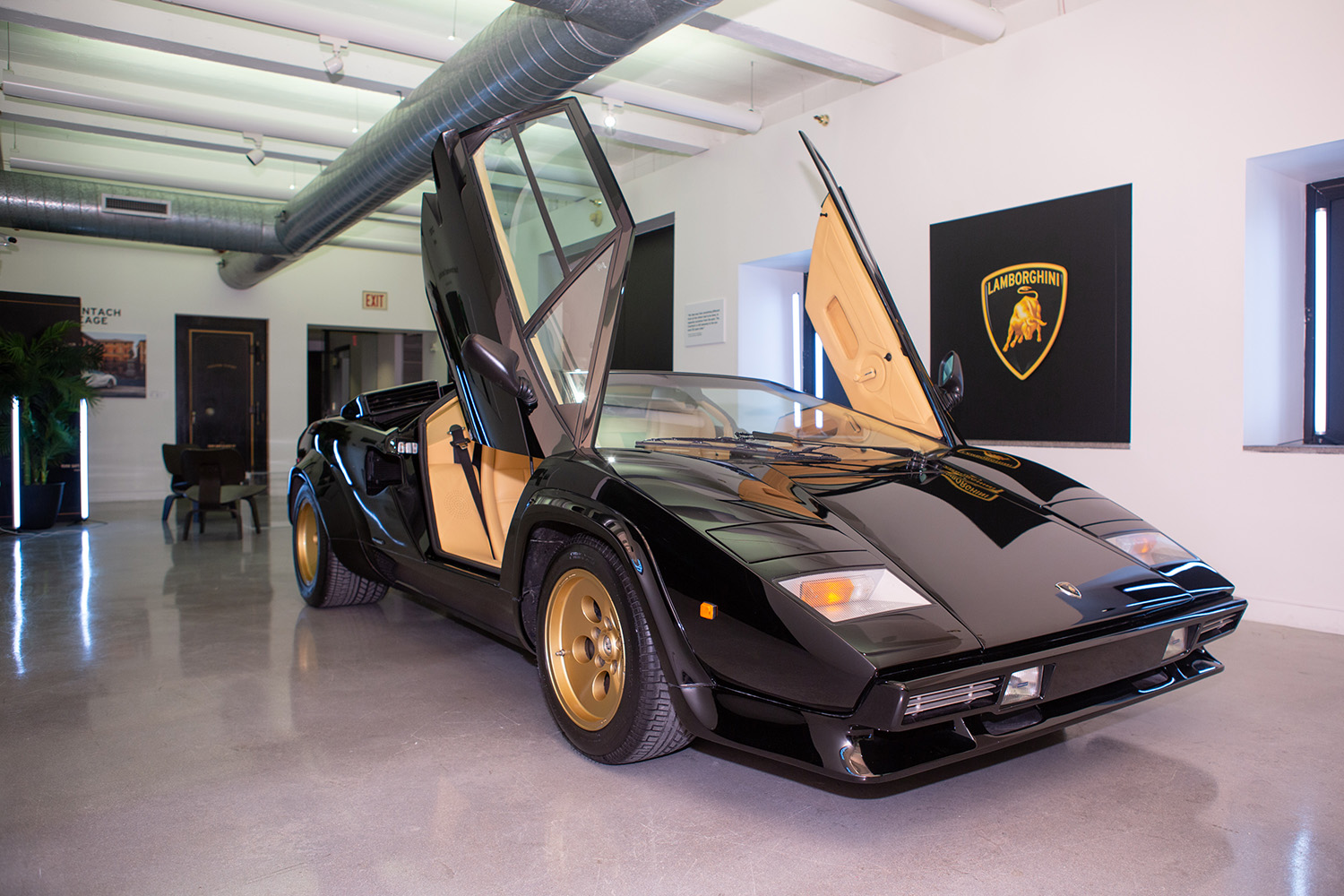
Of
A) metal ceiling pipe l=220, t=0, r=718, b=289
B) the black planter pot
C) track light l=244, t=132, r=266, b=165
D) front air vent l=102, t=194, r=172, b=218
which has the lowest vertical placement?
the black planter pot

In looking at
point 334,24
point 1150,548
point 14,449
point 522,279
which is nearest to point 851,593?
point 1150,548

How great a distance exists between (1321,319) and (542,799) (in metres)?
4.83

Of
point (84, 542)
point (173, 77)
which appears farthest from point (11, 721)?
point (173, 77)

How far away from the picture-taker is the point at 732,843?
1.89 metres

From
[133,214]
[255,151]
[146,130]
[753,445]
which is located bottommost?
[753,445]

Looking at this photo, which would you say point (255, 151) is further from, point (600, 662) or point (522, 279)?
point (600, 662)

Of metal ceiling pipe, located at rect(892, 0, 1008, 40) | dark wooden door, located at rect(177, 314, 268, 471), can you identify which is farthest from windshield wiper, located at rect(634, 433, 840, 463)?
dark wooden door, located at rect(177, 314, 268, 471)

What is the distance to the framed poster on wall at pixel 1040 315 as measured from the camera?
15.7ft

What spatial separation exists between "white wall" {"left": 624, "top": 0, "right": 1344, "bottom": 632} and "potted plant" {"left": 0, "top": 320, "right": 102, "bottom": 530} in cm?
826

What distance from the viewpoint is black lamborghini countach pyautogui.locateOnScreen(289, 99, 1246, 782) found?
1.78 meters

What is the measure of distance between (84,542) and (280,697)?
221 inches

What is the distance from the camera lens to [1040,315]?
5.13 m

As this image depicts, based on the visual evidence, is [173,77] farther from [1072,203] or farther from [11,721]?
[1072,203]

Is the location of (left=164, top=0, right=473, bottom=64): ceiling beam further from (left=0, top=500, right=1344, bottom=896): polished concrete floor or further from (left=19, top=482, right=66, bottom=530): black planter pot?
(left=19, top=482, right=66, bottom=530): black planter pot
